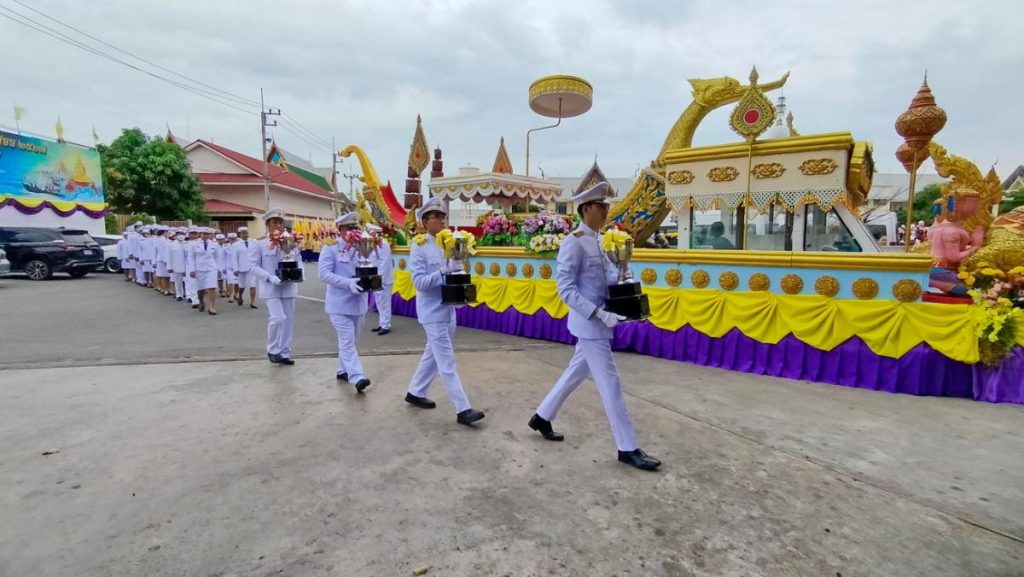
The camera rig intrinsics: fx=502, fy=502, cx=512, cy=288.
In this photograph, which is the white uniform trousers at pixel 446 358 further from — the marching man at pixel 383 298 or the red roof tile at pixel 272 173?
the red roof tile at pixel 272 173

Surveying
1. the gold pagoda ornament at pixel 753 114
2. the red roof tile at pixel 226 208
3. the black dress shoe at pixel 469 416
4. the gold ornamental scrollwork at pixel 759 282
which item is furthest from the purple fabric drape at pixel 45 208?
the gold ornamental scrollwork at pixel 759 282

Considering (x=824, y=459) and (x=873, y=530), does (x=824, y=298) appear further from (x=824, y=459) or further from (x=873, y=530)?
(x=873, y=530)

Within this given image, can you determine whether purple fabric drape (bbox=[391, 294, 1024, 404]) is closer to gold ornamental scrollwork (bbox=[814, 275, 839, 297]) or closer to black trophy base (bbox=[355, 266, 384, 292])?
gold ornamental scrollwork (bbox=[814, 275, 839, 297])

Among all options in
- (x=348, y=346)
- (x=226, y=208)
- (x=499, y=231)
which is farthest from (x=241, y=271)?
(x=226, y=208)

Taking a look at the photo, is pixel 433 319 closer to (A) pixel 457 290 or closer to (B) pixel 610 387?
(A) pixel 457 290

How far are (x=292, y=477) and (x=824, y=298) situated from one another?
5.01 m

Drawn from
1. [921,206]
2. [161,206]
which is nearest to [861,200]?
[921,206]

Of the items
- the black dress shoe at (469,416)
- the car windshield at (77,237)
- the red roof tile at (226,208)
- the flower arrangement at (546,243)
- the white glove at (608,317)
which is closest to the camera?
the white glove at (608,317)

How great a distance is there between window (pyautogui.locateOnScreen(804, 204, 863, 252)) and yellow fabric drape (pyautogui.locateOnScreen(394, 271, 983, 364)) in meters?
0.81

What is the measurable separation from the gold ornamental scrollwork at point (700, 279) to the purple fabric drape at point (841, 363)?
1.70ft

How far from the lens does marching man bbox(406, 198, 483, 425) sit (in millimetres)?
3846

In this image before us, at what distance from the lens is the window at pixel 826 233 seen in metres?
5.43

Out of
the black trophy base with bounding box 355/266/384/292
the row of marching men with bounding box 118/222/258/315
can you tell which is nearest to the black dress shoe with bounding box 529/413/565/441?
the black trophy base with bounding box 355/266/384/292

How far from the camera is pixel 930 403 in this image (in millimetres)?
4402
